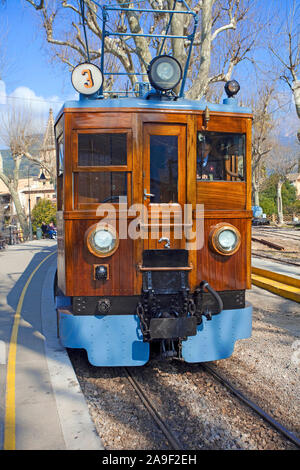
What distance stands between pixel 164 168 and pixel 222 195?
0.77 m

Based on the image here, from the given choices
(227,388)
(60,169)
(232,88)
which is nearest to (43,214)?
(60,169)

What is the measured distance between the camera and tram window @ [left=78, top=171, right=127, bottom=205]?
17.1 ft

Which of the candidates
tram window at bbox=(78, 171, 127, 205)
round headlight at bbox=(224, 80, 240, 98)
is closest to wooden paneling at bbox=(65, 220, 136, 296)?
tram window at bbox=(78, 171, 127, 205)

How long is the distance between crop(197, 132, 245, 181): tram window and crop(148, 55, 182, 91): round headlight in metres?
0.66

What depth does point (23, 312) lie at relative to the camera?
29.6ft

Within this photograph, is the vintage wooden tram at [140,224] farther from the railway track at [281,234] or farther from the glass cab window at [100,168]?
the railway track at [281,234]

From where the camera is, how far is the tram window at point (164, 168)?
5.24 m

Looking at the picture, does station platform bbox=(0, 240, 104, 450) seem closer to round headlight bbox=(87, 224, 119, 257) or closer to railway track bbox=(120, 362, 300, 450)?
railway track bbox=(120, 362, 300, 450)

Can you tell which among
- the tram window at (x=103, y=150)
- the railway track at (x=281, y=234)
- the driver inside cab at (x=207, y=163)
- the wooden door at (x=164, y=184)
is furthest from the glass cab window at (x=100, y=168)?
the railway track at (x=281, y=234)

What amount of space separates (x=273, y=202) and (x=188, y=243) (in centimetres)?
4783

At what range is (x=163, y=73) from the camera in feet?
17.3

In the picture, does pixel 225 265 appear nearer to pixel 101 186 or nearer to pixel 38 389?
pixel 101 186

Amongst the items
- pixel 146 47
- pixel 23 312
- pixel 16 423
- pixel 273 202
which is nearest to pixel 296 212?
pixel 273 202

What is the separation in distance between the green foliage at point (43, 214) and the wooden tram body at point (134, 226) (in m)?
39.1
